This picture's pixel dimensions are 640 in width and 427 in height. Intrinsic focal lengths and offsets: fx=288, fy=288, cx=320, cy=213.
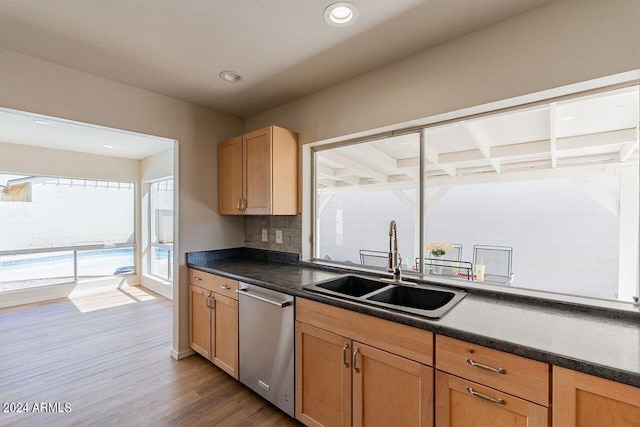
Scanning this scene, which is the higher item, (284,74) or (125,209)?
(284,74)

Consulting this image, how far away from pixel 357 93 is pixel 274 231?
1550mm

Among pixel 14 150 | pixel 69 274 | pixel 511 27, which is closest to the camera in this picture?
pixel 511 27

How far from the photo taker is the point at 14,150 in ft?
14.5

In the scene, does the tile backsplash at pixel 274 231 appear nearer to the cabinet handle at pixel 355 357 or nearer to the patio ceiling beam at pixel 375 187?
the patio ceiling beam at pixel 375 187

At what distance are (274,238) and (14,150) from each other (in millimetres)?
4607

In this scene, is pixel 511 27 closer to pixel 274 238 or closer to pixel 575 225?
pixel 575 225

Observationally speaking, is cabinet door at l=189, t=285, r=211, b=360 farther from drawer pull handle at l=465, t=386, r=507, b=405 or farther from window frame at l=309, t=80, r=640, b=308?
drawer pull handle at l=465, t=386, r=507, b=405

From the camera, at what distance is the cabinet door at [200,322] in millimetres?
2601

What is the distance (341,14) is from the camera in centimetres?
160

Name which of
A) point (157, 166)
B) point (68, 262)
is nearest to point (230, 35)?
point (157, 166)

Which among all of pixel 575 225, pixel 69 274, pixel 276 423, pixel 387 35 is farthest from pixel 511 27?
pixel 69 274

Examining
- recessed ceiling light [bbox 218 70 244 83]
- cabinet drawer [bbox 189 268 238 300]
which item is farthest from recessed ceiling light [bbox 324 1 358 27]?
cabinet drawer [bbox 189 268 238 300]

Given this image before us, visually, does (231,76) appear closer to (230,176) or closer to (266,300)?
(230,176)

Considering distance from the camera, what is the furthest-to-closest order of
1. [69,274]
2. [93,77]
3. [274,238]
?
[69,274] → [274,238] → [93,77]
